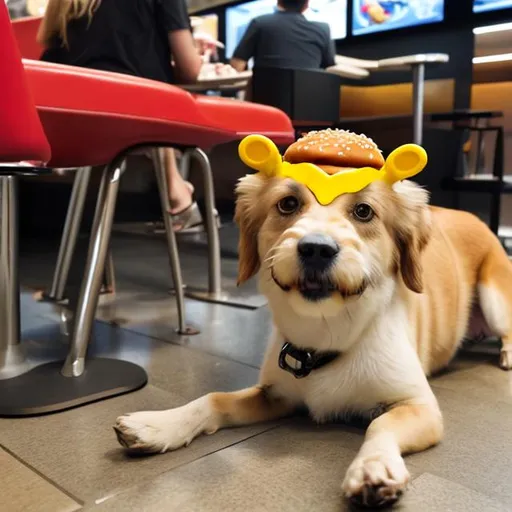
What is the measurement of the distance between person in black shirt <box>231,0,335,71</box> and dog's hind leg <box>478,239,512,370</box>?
2.31 metres

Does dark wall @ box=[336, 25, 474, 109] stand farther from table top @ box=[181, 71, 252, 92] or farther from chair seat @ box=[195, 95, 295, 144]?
chair seat @ box=[195, 95, 295, 144]

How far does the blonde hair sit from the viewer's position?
2.06 metres

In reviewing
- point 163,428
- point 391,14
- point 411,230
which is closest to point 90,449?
point 163,428

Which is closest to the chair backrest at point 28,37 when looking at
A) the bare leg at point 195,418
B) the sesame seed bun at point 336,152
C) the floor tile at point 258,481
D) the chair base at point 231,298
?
the chair base at point 231,298

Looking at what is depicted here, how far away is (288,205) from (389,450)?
48cm

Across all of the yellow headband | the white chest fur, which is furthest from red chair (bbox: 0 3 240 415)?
the white chest fur

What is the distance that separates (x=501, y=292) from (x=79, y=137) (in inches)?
48.3

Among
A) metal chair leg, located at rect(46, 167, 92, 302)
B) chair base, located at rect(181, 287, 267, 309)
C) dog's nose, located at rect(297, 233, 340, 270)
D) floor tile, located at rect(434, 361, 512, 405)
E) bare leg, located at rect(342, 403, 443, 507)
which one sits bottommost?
chair base, located at rect(181, 287, 267, 309)

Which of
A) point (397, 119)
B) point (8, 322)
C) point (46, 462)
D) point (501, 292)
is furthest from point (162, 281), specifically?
point (397, 119)

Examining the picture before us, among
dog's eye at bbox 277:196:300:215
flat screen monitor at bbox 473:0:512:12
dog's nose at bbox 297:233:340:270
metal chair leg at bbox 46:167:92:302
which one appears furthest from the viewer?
flat screen monitor at bbox 473:0:512:12

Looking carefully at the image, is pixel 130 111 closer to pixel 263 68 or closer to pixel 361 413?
pixel 361 413

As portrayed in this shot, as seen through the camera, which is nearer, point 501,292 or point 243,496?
point 243,496

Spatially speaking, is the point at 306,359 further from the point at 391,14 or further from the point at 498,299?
the point at 391,14

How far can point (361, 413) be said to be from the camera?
1271 mm
